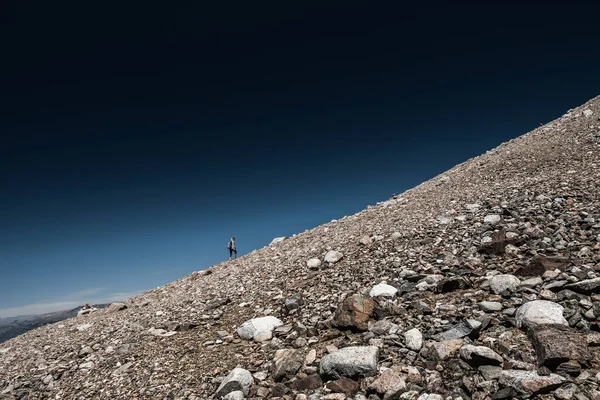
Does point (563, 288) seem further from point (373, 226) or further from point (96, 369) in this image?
point (96, 369)

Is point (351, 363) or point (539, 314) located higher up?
point (539, 314)

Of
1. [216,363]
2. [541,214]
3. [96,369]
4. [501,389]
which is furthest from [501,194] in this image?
[96,369]

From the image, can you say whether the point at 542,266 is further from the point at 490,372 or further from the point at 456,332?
the point at 490,372

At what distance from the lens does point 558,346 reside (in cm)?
445

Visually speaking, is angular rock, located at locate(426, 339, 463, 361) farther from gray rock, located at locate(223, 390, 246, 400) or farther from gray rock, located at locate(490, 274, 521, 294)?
gray rock, located at locate(223, 390, 246, 400)

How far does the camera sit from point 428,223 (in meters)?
11.2

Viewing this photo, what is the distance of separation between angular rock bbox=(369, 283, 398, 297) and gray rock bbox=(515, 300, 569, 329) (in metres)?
2.46

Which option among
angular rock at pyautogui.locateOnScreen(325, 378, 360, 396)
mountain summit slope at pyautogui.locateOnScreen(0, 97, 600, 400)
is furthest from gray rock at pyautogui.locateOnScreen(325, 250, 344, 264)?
angular rock at pyautogui.locateOnScreen(325, 378, 360, 396)

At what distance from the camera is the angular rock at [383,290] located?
24.2 feet

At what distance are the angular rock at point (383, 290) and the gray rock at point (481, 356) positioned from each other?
8.42 ft

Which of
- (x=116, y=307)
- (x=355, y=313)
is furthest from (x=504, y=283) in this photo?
(x=116, y=307)

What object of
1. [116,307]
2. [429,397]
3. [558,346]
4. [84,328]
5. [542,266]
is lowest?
[429,397]

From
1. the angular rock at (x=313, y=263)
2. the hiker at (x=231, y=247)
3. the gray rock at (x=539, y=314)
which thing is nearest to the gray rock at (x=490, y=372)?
the gray rock at (x=539, y=314)

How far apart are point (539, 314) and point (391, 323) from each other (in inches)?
93.3
